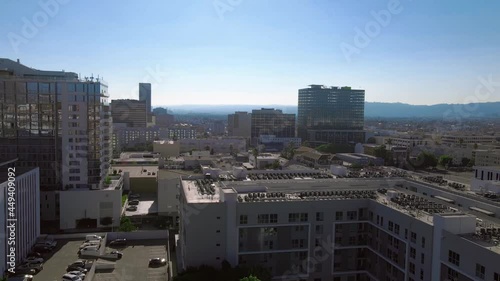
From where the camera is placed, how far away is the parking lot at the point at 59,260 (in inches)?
467

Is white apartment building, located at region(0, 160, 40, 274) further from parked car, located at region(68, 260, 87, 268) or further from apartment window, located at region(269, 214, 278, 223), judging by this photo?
apartment window, located at region(269, 214, 278, 223)

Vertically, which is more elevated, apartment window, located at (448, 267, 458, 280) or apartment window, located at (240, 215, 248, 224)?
apartment window, located at (240, 215, 248, 224)

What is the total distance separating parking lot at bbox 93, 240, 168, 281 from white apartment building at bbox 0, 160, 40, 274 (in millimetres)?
2629

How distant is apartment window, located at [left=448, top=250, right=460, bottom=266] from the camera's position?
8484mm

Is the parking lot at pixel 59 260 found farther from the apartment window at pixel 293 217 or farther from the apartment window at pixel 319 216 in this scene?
the apartment window at pixel 319 216

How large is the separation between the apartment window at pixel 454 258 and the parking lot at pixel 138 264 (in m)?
7.67

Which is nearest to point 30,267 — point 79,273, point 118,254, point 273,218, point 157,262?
point 79,273

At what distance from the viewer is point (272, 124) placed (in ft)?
198

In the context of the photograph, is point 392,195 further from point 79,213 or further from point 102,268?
point 79,213

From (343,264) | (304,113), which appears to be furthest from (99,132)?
(304,113)

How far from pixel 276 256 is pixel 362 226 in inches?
108

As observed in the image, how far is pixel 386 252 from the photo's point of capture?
1117 centimetres

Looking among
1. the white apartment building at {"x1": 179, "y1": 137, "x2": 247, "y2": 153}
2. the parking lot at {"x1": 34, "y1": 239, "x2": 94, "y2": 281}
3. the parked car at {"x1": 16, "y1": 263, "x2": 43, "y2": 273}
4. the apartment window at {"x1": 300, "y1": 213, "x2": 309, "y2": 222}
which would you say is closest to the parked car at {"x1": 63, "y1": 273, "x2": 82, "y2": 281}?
the parking lot at {"x1": 34, "y1": 239, "x2": 94, "y2": 281}

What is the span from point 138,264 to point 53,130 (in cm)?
921
